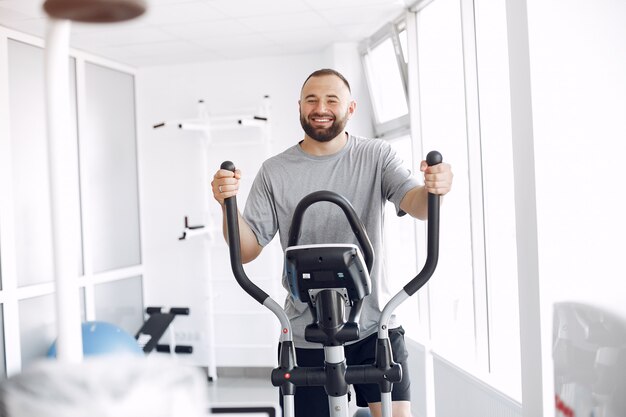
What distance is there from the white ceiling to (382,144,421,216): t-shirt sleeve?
2.06 m

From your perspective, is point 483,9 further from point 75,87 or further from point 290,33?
point 75,87

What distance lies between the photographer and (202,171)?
4938 mm

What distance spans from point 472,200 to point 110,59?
A: 140 inches

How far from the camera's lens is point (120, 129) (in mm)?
5188

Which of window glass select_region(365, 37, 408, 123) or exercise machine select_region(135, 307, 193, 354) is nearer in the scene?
window glass select_region(365, 37, 408, 123)

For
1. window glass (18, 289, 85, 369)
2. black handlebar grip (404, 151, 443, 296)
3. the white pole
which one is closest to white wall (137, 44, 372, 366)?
window glass (18, 289, 85, 369)

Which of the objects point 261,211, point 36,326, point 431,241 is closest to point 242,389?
point 36,326

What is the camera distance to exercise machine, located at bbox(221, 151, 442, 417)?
4.66 feet

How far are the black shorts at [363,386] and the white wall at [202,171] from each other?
9.36 feet

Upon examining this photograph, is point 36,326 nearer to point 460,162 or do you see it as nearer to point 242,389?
point 242,389

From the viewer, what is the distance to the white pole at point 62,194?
0.50 m

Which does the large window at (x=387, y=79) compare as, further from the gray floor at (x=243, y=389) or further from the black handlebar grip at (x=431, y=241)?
the black handlebar grip at (x=431, y=241)

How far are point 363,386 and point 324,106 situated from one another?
3.29ft

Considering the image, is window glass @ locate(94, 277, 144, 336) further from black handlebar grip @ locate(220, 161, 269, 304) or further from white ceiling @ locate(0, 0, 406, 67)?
black handlebar grip @ locate(220, 161, 269, 304)
